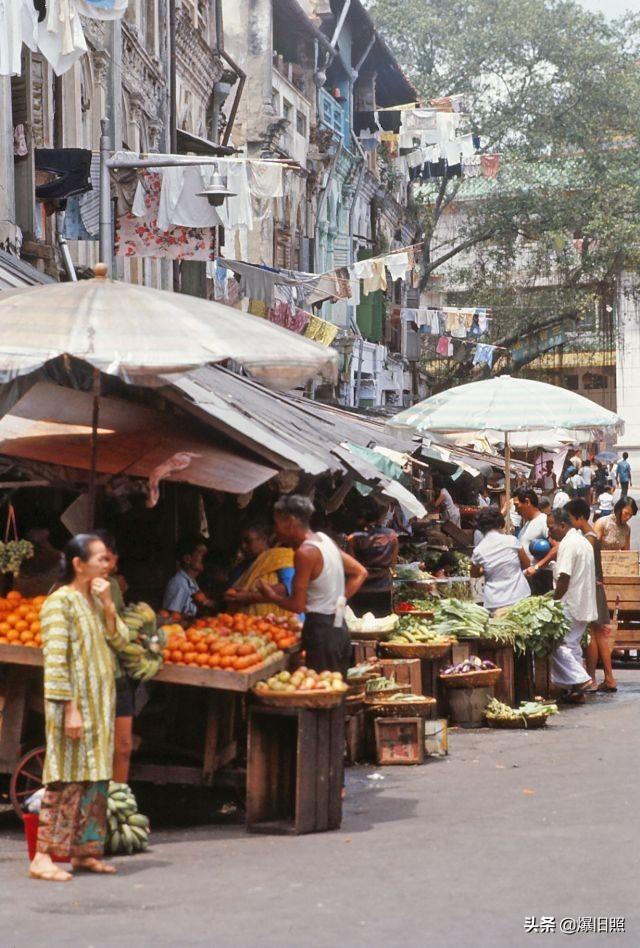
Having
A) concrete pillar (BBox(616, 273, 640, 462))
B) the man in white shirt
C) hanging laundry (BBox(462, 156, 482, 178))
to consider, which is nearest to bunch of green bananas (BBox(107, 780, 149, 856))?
the man in white shirt

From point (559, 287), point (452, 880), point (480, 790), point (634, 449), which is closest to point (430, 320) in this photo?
point (559, 287)

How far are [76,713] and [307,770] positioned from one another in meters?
1.61

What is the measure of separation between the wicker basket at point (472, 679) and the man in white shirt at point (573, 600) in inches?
56.6

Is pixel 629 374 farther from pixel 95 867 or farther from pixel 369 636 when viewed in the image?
pixel 95 867

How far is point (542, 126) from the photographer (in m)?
41.1

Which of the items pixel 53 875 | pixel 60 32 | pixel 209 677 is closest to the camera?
pixel 53 875

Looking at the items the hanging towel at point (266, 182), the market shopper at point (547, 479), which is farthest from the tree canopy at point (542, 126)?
the hanging towel at point (266, 182)

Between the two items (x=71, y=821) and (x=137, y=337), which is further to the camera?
(x=137, y=337)

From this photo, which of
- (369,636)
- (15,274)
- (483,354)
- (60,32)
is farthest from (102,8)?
(483,354)

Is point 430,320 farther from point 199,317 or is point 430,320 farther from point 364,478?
point 199,317

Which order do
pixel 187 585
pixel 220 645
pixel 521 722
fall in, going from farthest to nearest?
pixel 521 722 → pixel 187 585 → pixel 220 645

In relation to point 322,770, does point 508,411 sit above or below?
above

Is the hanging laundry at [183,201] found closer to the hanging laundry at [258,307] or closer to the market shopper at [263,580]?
the market shopper at [263,580]

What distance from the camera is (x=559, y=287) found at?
42.2 metres
